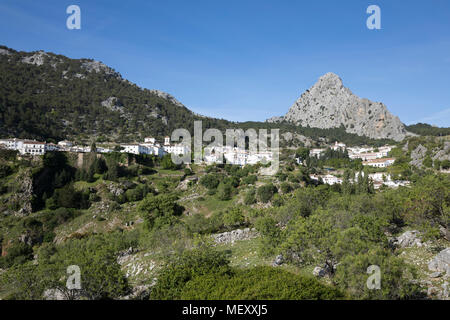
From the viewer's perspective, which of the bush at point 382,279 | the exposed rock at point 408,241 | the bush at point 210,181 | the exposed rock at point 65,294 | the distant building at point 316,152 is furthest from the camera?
the distant building at point 316,152

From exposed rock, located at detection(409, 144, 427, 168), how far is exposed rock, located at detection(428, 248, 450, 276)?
260 feet

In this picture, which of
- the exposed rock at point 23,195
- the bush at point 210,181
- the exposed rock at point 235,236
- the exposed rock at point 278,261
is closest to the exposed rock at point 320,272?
the exposed rock at point 278,261

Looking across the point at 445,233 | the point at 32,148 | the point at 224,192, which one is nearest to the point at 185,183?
the point at 224,192

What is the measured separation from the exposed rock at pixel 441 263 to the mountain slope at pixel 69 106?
383 ft

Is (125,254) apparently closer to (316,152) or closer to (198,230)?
(198,230)

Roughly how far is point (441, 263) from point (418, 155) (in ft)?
299

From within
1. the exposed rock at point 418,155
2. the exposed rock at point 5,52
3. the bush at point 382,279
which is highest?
the exposed rock at point 5,52

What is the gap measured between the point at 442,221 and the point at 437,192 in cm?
261

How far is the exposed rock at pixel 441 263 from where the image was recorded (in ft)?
54.5

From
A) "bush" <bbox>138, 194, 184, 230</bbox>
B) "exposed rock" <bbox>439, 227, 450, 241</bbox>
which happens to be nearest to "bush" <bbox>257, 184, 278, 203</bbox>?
"bush" <bbox>138, 194, 184, 230</bbox>

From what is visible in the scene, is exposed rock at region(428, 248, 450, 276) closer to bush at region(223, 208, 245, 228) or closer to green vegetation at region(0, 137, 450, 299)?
green vegetation at region(0, 137, 450, 299)

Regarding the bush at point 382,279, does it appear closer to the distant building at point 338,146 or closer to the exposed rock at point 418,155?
the exposed rock at point 418,155
